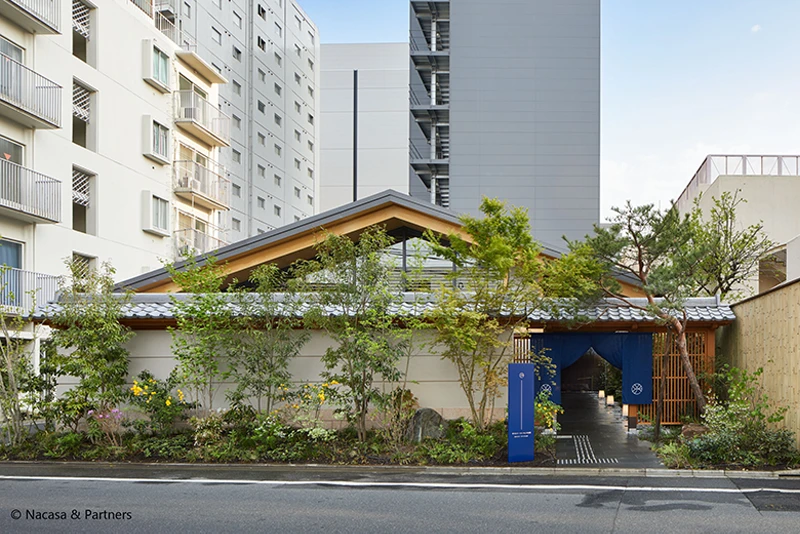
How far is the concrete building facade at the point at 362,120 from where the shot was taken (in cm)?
5281

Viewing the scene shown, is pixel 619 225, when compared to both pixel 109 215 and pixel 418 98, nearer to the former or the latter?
pixel 109 215

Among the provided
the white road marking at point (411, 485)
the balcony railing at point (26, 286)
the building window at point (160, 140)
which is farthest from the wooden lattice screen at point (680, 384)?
the building window at point (160, 140)

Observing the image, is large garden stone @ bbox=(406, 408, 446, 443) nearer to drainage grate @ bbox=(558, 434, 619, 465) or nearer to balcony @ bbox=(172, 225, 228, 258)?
drainage grate @ bbox=(558, 434, 619, 465)

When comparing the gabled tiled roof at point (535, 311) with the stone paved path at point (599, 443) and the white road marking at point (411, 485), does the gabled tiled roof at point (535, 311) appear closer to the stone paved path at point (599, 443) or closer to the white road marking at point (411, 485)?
the stone paved path at point (599, 443)

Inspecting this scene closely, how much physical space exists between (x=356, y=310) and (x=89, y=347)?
4899 mm

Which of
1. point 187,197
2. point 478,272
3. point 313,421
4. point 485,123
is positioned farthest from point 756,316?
point 485,123

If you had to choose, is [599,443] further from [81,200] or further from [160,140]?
[160,140]

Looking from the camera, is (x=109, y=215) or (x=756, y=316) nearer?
(x=756, y=316)

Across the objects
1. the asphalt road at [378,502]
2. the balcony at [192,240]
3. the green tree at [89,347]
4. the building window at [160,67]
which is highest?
the building window at [160,67]

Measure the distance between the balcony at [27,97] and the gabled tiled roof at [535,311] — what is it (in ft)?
29.5

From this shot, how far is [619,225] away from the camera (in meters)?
15.5

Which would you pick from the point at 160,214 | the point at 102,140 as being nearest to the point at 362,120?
the point at 160,214

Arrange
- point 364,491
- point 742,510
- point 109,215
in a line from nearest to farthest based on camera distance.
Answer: point 742,510 → point 364,491 → point 109,215

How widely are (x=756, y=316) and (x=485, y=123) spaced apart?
30.6m
